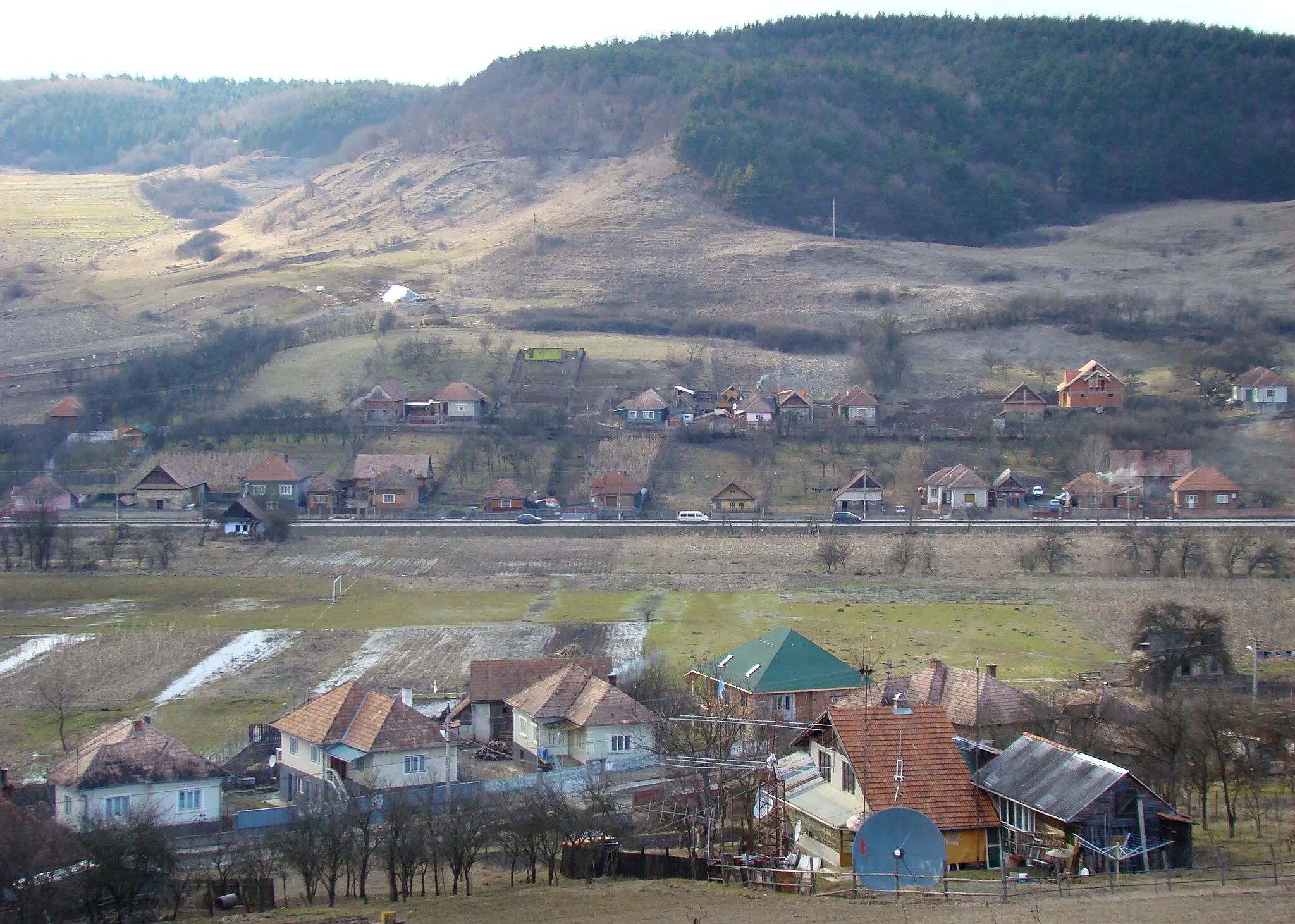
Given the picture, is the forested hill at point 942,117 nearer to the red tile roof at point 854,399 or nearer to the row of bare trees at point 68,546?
the red tile roof at point 854,399

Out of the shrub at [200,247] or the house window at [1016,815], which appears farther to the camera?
the shrub at [200,247]

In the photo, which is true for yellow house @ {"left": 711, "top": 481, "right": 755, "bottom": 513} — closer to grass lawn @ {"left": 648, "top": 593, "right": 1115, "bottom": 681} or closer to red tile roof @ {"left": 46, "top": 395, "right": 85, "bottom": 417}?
grass lawn @ {"left": 648, "top": 593, "right": 1115, "bottom": 681}

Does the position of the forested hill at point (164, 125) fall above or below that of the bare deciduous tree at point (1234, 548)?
above

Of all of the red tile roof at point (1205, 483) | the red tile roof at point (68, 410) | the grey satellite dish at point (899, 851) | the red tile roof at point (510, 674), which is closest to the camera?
the grey satellite dish at point (899, 851)

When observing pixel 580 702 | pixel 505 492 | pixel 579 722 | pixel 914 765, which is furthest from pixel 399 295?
pixel 914 765

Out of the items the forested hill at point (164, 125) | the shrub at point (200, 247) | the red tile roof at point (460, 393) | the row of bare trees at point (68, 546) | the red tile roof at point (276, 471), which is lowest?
the row of bare trees at point (68, 546)

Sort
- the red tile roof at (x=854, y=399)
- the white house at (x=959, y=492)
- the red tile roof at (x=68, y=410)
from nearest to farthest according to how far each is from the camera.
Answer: the white house at (x=959, y=492) → the red tile roof at (x=68, y=410) → the red tile roof at (x=854, y=399)

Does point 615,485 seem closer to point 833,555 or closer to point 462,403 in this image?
point 833,555

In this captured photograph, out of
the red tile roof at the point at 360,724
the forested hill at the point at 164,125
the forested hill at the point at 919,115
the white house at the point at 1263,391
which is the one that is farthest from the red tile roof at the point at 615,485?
the forested hill at the point at 164,125
